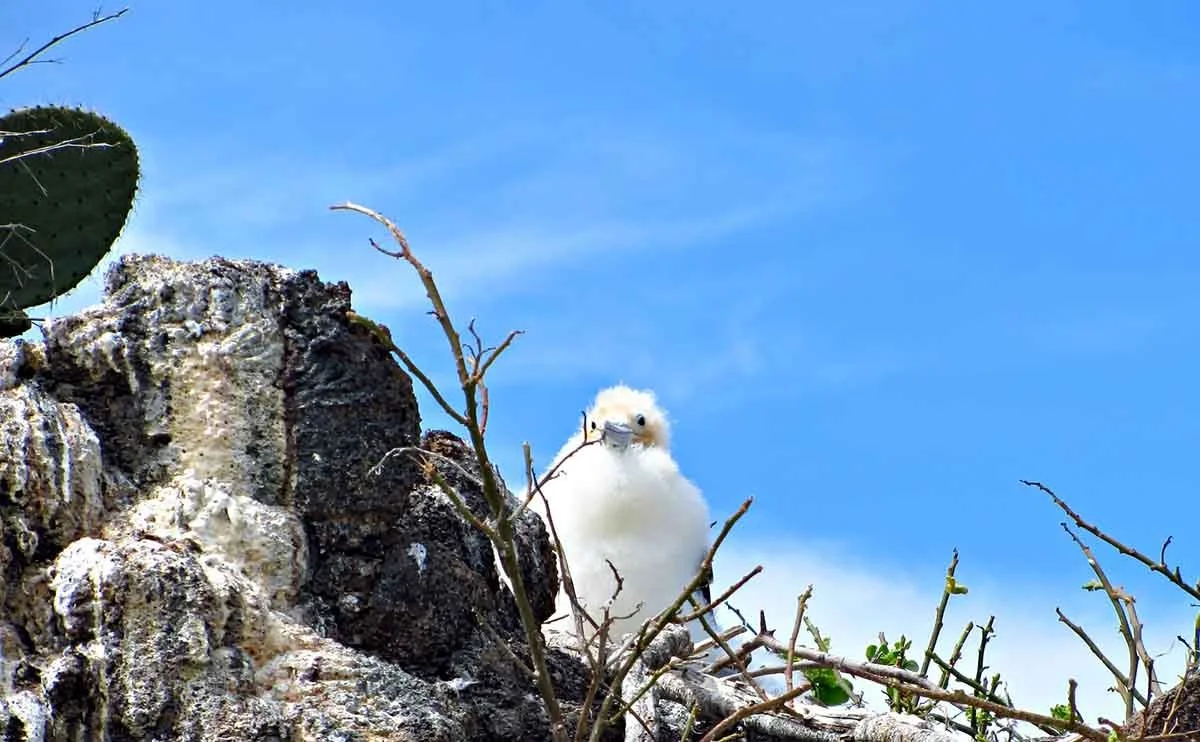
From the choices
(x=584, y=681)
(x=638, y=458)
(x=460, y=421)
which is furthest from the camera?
(x=638, y=458)

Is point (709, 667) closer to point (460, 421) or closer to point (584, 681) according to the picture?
point (584, 681)

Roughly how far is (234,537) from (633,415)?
3370 millimetres

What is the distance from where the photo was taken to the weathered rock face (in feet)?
10.4

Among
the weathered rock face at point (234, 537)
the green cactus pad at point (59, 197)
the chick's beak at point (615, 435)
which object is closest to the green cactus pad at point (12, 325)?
the green cactus pad at point (59, 197)

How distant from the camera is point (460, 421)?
2.94m

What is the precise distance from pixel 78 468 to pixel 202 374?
376 millimetres

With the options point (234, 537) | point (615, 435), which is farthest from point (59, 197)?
point (234, 537)

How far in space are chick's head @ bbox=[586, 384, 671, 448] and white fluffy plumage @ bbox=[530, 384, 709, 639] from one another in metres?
0.01

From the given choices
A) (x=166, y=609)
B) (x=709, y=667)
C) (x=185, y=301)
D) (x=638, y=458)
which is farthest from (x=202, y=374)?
(x=638, y=458)

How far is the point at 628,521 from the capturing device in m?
6.40

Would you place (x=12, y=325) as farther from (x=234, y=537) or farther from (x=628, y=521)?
(x=628, y=521)

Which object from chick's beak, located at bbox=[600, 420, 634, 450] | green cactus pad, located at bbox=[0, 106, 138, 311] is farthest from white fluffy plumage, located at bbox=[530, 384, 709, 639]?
green cactus pad, located at bbox=[0, 106, 138, 311]

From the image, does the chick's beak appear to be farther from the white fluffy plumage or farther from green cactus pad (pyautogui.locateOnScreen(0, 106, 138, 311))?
green cactus pad (pyautogui.locateOnScreen(0, 106, 138, 311))

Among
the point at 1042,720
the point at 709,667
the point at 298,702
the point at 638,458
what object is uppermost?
the point at 638,458
